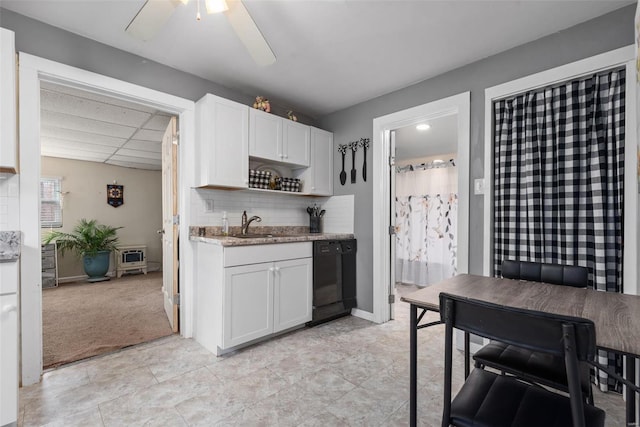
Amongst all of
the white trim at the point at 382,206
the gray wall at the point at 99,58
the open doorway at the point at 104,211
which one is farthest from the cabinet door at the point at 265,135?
the white trim at the point at 382,206

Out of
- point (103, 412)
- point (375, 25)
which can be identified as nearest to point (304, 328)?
point (103, 412)

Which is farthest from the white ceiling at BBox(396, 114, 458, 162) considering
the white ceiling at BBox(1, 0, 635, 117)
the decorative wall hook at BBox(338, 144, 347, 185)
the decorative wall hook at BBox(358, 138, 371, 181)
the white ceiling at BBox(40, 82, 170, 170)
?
the white ceiling at BBox(40, 82, 170, 170)

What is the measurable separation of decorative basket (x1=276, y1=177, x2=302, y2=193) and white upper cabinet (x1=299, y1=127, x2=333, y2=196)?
10 centimetres

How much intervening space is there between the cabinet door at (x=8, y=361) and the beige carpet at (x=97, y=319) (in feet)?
2.75

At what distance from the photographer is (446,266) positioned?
4.58 meters

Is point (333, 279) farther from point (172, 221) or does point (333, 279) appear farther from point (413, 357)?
point (413, 357)

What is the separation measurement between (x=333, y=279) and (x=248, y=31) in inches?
90.3

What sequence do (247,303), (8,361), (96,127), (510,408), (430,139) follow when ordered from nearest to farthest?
(510,408)
(8,361)
(247,303)
(96,127)
(430,139)

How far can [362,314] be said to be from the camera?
10.7 feet

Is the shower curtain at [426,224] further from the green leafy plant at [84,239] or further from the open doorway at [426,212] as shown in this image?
the green leafy plant at [84,239]

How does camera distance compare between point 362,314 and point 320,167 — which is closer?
point 362,314

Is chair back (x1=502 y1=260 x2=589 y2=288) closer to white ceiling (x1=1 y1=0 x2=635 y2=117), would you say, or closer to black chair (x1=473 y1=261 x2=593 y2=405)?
black chair (x1=473 y1=261 x2=593 y2=405)

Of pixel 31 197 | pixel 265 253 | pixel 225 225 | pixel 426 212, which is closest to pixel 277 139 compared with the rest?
pixel 225 225

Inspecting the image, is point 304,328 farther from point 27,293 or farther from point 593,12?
point 593,12
